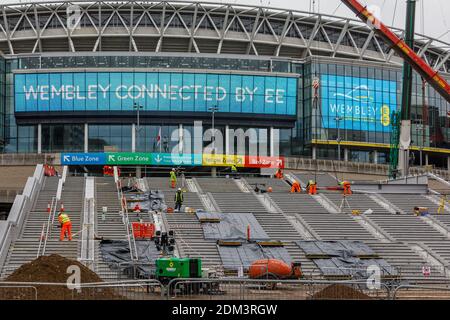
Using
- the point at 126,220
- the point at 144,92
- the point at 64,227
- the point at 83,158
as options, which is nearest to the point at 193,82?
the point at 144,92

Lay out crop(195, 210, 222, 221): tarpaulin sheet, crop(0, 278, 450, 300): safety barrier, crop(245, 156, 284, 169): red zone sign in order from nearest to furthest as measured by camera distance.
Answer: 1. crop(0, 278, 450, 300): safety barrier
2. crop(195, 210, 222, 221): tarpaulin sheet
3. crop(245, 156, 284, 169): red zone sign

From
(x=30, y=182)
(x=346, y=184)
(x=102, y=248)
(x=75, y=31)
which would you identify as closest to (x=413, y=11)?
(x=346, y=184)

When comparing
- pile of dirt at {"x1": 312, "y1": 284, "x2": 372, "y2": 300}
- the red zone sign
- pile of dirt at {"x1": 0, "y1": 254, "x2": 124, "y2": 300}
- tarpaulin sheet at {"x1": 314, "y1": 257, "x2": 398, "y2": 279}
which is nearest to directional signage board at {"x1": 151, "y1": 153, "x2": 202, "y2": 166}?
the red zone sign

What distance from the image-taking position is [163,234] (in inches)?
1453

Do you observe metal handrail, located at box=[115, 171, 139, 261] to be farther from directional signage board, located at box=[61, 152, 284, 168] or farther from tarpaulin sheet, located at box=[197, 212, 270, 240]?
directional signage board, located at box=[61, 152, 284, 168]

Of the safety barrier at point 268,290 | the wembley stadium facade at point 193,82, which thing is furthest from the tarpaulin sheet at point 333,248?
the wembley stadium facade at point 193,82

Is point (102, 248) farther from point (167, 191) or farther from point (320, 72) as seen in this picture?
point (320, 72)

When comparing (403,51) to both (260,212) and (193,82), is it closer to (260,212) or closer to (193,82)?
(260,212)

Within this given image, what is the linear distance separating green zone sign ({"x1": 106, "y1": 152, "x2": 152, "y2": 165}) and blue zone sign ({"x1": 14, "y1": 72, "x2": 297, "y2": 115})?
22.5 feet

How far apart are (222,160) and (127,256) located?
145 feet

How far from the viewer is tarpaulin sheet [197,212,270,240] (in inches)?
1563

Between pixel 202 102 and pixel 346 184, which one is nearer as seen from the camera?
pixel 346 184

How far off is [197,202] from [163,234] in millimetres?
12208

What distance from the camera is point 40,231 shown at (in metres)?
39.4
